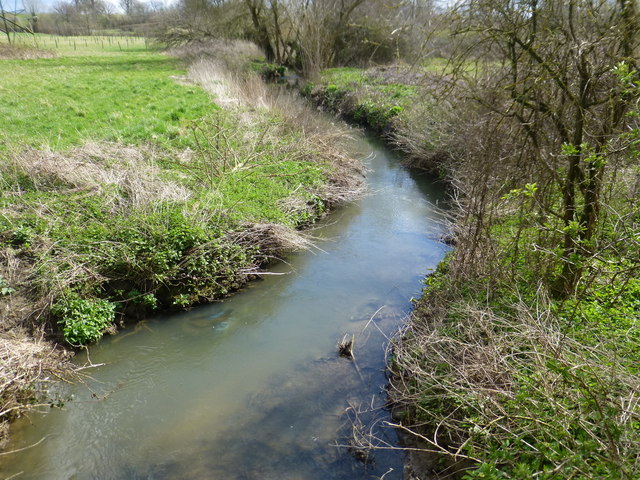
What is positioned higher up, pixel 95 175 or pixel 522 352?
pixel 95 175

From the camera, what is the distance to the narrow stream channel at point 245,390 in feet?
15.4

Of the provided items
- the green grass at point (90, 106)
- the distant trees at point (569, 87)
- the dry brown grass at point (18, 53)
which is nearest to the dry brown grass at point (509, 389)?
the distant trees at point (569, 87)

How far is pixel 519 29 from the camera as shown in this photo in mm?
4805

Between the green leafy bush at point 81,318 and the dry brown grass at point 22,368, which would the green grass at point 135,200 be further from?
the dry brown grass at point 22,368

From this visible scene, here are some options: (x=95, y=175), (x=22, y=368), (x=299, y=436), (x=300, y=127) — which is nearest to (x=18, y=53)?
(x=300, y=127)

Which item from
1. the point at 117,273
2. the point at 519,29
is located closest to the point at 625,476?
the point at 519,29

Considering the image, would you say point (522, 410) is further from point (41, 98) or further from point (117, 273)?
point (41, 98)

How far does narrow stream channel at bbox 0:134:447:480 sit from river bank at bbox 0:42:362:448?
465mm

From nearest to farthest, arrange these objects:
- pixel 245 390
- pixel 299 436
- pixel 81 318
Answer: pixel 299 436 → pixel 245 390 → pixel 81 318

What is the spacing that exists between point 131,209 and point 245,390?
388 centimetres

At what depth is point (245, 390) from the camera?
5723 mm

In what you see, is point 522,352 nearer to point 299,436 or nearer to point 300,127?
point 299,436

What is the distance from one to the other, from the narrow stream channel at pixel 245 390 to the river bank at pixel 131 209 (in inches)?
18.3

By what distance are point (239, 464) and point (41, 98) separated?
14.6m
